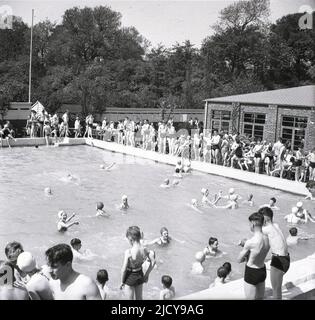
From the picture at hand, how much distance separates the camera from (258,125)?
90.4 feet

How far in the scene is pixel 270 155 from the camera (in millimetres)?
18797

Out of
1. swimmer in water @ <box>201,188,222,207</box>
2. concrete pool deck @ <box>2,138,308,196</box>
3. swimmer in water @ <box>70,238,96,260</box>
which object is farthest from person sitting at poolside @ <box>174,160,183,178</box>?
swimmer in water @ <box>70,238,96,260</box>

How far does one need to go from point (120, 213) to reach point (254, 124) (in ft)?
50.4

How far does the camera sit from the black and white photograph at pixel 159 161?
609 centimetres

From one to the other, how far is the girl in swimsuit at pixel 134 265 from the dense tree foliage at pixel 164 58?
3198 centimetres

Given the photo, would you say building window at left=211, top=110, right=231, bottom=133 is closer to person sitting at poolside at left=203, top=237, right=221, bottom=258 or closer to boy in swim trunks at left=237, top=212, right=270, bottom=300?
person sitting at poolside at left=203, top=237, right=221, bottom=258

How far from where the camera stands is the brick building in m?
24.9

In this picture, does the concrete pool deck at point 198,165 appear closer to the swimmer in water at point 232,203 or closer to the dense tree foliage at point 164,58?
the swimmer in water at point 232,203

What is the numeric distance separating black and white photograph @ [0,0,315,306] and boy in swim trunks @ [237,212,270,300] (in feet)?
0.05

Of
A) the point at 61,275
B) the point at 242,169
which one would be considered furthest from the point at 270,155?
the point at 61,275

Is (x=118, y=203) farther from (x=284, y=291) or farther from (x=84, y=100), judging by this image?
(x=84, y=100)

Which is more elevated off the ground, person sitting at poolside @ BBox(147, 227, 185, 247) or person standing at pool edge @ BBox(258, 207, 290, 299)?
person standing at pool edge @ BBox(258, 207, 290, 299)

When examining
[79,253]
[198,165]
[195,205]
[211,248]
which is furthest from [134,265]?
[198,165]

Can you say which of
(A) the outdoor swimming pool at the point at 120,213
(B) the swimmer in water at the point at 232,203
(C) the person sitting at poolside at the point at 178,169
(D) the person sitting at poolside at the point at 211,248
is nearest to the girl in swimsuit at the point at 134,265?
(A) the outdoor swimming pool at the point at 120,213
